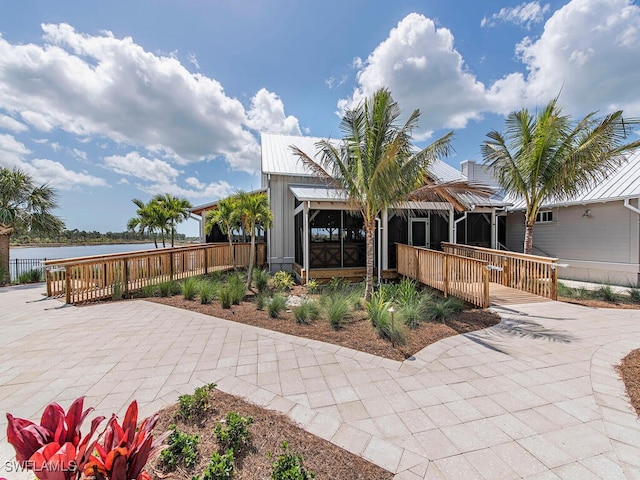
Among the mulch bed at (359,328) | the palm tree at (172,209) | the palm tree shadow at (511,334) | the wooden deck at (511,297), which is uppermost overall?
the palm tree at (172,209)

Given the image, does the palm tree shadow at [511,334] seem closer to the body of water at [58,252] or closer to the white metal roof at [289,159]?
the white metal roof at [289,159]

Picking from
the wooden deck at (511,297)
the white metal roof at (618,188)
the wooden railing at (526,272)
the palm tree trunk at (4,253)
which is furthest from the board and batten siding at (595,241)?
the palm tree trunk at (4,253)

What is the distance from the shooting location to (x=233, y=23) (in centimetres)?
833

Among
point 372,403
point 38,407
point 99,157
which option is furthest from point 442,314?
point 99,157

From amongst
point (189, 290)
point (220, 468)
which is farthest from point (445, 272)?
point (189, 290)

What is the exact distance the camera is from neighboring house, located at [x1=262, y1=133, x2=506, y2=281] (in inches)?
413

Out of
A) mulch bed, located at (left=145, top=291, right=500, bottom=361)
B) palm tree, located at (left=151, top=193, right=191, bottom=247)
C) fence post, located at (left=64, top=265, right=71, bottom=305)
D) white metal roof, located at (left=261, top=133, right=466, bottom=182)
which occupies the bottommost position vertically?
mulch bed, located at (left=145, top=291, right=500, bottom=361)

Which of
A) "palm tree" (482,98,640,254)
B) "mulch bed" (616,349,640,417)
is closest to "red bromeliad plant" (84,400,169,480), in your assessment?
"mulch bed" (616,349,640,417)

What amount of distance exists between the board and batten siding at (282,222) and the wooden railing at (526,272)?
8194 mm

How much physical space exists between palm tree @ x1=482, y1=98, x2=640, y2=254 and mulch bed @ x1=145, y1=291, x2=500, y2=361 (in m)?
5.23

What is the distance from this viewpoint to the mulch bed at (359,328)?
4.40 meters

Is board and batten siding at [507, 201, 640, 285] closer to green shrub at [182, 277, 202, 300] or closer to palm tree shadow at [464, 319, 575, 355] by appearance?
palm tree shadow at [464, 319, 575, 355]

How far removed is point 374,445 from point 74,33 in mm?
11239

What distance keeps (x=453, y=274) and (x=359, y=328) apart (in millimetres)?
3969
